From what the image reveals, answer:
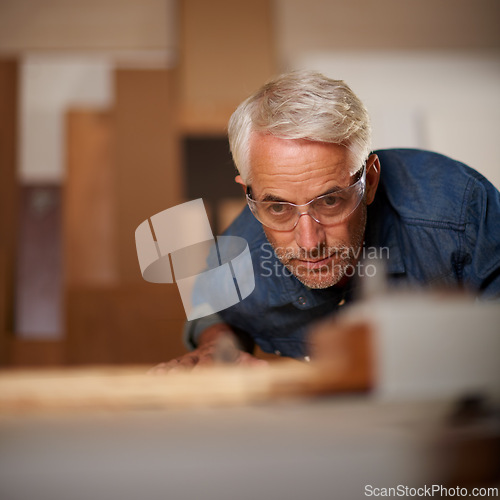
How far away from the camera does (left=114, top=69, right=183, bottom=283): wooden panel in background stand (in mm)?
1859

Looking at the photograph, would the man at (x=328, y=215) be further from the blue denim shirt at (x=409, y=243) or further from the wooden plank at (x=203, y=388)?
the wooden plank at (x=203, y=388)

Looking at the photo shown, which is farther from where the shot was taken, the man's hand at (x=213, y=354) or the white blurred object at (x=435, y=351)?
the man's hand at (x=213, y=354)

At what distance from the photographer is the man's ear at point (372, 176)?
71cm

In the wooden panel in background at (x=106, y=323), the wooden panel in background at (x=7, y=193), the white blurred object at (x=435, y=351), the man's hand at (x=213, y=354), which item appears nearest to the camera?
the white blurred object at (x=435, y=351)

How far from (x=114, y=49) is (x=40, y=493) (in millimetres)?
1885

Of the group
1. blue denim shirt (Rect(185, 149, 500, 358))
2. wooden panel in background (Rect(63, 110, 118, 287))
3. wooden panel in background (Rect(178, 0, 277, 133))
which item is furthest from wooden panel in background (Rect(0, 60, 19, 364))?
blue denim shirt (Rect(185, 149, 500, 358))

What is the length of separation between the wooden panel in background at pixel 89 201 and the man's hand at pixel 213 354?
1.12 metres

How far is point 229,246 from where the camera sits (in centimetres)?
76

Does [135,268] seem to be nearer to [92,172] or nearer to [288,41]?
[92,172]

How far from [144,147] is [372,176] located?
1.32 metres

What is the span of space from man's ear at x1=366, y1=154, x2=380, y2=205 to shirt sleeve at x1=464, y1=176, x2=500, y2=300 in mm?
117

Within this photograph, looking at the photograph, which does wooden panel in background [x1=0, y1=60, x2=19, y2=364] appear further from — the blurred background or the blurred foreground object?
the blurred foreground object

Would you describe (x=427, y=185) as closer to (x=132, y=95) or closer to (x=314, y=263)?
(x=314, y=263)

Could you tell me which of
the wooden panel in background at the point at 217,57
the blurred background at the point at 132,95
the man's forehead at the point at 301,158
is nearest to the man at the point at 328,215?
the man's forehead at the point at 301,158
